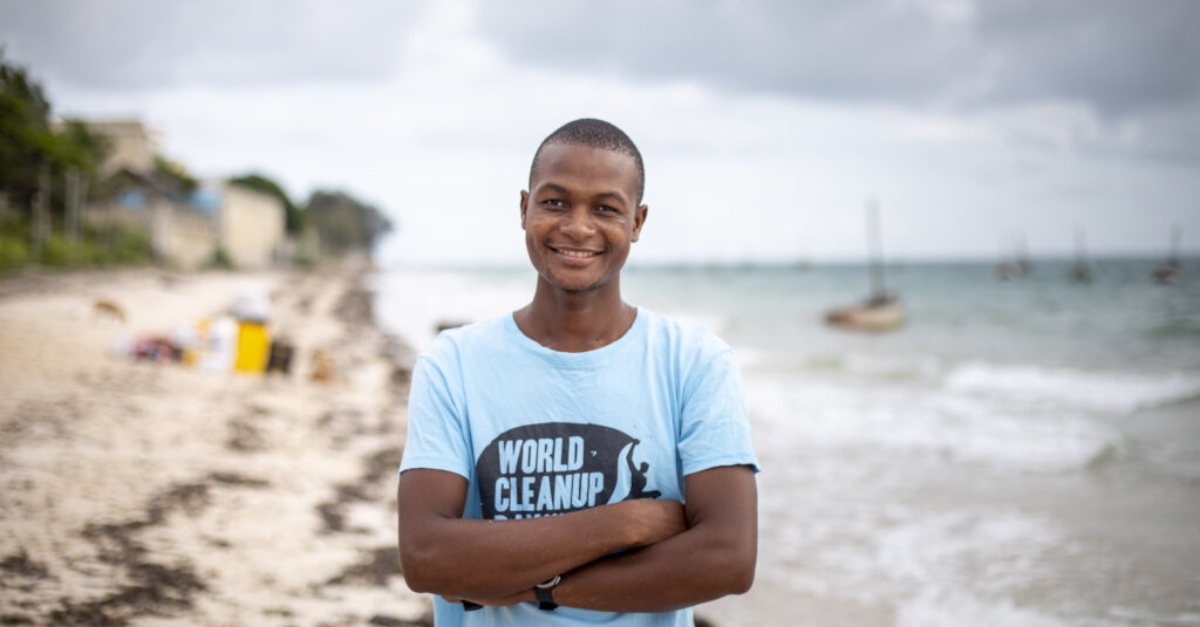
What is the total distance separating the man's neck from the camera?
1.78 m

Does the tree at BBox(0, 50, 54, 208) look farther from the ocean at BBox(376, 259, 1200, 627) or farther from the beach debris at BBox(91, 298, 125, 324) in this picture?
the ocean at BBox(376, 259, 1200, 627)

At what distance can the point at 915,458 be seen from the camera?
355 inches

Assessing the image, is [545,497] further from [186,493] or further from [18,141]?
→ [18,141]

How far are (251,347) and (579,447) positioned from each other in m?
10.2

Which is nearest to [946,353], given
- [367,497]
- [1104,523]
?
[1104,523]

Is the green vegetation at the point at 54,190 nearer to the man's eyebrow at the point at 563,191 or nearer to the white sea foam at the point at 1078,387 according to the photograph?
the man's eyebrow at the point at 563,191

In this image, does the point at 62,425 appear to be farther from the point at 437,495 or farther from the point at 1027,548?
the point at 1027,548

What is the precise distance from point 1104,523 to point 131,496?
8035 mm

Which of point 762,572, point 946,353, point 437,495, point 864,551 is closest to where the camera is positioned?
point 437,495

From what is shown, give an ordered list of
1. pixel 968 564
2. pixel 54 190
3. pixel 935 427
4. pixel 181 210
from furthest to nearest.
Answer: pixel 181 210
pixel 54 190
pixel 935 427
pixel 968 564

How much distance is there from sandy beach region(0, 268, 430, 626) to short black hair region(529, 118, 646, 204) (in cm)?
304

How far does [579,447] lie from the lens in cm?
169

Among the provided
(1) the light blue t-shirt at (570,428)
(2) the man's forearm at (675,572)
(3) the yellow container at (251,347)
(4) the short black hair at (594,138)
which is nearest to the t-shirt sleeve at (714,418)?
(1) the light blue t-shirt at (570,428)

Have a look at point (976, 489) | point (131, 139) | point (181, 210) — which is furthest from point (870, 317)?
point (131, 139)
